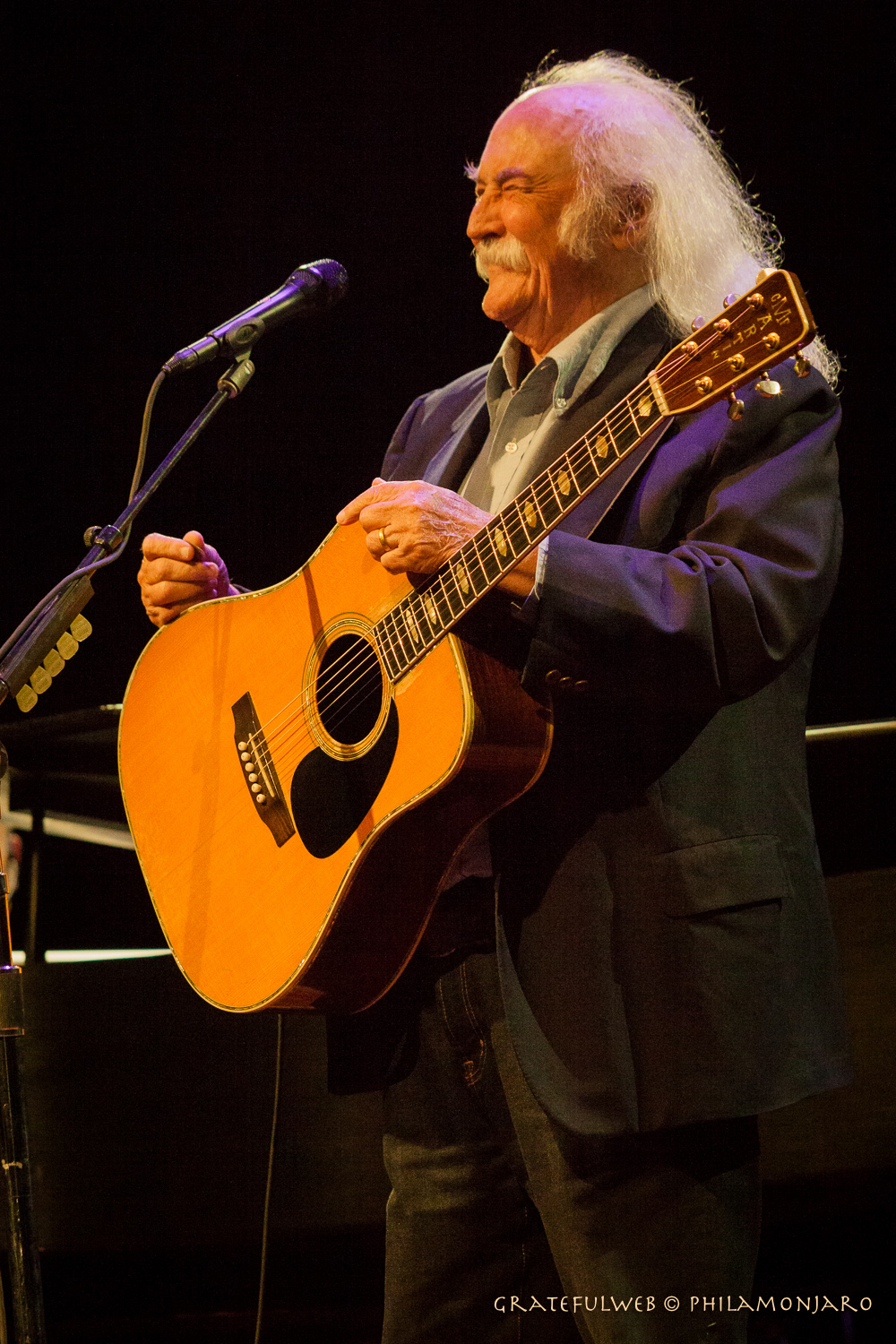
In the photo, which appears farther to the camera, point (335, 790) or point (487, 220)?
point (487, 220)

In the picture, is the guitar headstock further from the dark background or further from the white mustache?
the dark background

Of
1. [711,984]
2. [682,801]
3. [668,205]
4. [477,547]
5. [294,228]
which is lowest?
[711,984]

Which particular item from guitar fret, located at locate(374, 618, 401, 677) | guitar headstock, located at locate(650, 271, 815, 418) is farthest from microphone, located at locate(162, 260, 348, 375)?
guitar headstock, located at locate(650, 271, 815, 418)

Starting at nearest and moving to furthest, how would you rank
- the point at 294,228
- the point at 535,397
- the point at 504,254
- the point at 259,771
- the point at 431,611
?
the point at 431,611 < the point at 259,771 < the point at 535,397 < the point at 504,254 < the point at 294,228

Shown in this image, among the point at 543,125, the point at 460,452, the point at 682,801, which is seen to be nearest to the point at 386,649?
the point at 682,801

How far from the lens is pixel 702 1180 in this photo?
1.55 metres

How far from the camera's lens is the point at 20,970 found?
1644 mm

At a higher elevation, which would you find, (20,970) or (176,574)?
(176,574)

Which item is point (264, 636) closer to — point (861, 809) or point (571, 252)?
point (571, 252)

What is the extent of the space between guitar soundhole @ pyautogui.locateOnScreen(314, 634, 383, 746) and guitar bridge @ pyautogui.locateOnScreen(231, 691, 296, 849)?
14 centimetres

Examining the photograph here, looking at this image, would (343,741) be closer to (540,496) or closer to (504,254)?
(540,496)

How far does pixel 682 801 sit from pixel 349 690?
521 millimetres

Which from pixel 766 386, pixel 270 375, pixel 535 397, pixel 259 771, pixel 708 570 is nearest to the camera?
pixel 766 386

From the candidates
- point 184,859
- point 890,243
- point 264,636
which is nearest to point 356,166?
point 890,243
